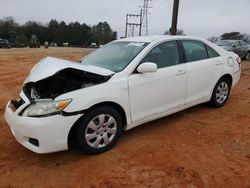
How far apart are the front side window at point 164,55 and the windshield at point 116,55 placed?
19 centimetres

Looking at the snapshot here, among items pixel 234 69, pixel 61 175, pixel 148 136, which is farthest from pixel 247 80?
pixel 61 175

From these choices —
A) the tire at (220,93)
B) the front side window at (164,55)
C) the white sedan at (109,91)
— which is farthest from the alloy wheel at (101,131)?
the tire at (220,93)

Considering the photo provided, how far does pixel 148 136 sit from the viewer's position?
475 cm

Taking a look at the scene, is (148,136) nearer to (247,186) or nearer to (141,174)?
(141,174)

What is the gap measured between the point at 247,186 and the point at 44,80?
2953 millimetres

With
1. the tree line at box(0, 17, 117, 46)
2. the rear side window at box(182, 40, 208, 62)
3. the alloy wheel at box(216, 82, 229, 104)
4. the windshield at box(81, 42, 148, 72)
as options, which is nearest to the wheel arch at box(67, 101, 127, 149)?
the windshield at box(81, 42, 148, 72)

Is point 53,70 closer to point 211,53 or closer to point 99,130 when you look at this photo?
point 99,130

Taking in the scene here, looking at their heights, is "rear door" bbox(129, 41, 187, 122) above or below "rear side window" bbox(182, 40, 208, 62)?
below

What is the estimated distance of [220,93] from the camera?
19.9 feet

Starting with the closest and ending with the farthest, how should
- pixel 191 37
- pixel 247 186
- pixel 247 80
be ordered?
pixel 247 186 → pixel 191 37 → pixel 247 80

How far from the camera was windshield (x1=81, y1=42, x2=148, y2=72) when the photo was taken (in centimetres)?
462

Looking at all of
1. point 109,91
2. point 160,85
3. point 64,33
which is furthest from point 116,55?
point 64,33

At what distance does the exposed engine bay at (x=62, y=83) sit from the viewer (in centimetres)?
411

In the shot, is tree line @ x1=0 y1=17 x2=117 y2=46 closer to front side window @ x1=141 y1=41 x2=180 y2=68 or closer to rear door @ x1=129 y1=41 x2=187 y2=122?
front side window @ x1=141 y1=41 x2=180 y2=68
